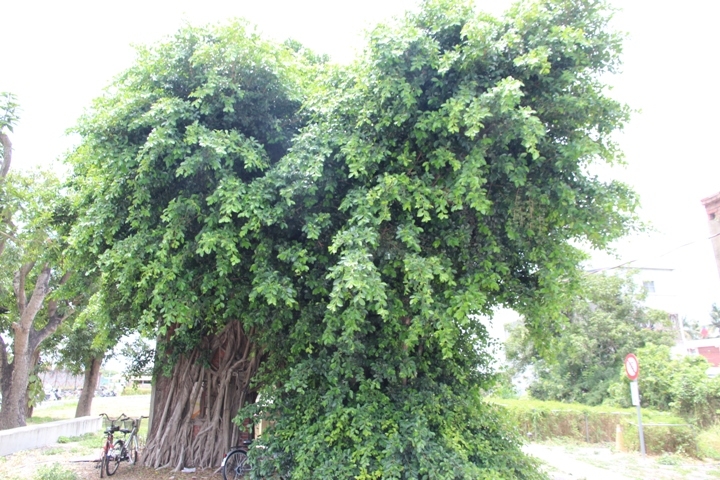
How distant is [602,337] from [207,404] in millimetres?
16902

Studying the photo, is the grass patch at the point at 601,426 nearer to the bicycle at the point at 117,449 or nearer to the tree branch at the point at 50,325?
the bicycle at the point at 117,449

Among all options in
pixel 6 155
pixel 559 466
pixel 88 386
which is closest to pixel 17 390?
pixel 88 386

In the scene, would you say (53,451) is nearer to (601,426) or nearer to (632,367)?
(632,367)

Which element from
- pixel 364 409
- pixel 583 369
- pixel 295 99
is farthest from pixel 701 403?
pixel 295 99

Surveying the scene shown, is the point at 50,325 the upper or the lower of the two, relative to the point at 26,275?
lower

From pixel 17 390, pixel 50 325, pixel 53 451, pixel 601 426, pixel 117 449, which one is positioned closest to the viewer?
pixel 117 449

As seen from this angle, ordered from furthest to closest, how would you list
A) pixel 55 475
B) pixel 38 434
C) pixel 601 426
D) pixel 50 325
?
Result: pixel 50 325, pixel 601 426, pixel 38 434, pixel 55 475

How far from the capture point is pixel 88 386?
21219mm

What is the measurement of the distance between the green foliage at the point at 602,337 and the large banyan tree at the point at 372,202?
14.6m

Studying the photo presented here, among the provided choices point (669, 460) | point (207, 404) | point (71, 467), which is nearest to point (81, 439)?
point (71, 467)

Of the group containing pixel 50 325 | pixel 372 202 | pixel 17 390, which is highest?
pixel 372 202

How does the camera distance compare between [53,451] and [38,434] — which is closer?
[53,451]

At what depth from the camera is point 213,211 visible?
5.93 meters

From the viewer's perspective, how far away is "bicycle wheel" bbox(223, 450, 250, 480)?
25.3ft
